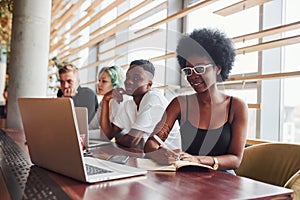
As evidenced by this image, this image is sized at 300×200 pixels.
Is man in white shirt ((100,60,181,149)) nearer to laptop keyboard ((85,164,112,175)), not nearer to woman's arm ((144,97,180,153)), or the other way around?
woman's arm ((144,97,180,153))

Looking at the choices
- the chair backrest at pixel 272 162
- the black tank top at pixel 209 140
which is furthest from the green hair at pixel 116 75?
the chair backrest at pixel 272 162

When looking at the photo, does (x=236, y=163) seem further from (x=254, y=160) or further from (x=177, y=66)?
(x=177, y=66)

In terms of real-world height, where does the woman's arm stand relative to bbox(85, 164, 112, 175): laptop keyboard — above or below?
above

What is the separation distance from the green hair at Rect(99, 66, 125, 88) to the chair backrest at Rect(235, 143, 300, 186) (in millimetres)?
733

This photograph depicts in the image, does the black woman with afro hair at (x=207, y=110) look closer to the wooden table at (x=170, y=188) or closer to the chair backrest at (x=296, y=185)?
the chair backrest at (x=296, y=185)

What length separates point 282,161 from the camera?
1.55 m

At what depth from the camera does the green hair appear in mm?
1846

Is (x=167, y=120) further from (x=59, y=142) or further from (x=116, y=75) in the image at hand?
(x=59, y=142)

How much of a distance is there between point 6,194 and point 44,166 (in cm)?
24

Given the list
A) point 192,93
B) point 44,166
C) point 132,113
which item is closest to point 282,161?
point 192,93

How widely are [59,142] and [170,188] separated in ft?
1.04

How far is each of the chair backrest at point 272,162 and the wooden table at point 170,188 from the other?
23.7 inches

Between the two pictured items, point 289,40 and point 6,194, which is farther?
point 289,40

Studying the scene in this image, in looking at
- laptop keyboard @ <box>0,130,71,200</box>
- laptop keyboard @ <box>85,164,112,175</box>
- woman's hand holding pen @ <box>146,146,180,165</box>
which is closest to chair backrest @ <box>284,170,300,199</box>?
woman's hand holding pen @ <box>146,146,180,165</box>
